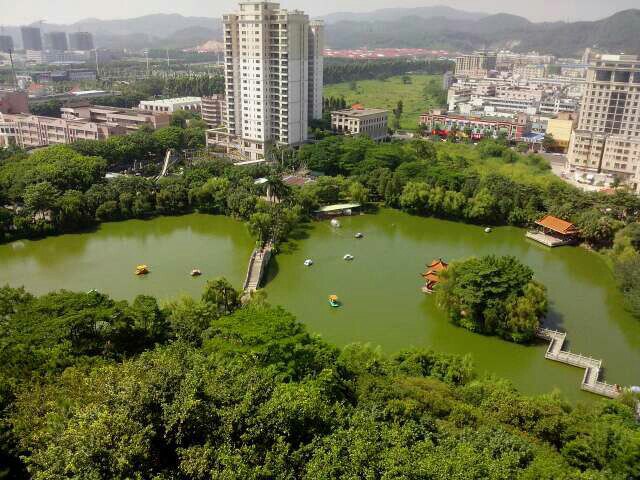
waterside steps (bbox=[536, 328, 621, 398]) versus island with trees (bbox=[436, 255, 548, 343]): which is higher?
island with trees (bbox=[436, 255, 548, 343])

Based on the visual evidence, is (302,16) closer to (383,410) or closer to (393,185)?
(393,185)

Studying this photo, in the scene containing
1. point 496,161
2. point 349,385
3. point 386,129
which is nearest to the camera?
point 349,385

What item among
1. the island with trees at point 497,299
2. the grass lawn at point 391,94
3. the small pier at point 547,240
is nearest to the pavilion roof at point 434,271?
the island with trees at point 497,299

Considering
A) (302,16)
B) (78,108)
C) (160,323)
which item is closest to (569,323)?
(160,323)

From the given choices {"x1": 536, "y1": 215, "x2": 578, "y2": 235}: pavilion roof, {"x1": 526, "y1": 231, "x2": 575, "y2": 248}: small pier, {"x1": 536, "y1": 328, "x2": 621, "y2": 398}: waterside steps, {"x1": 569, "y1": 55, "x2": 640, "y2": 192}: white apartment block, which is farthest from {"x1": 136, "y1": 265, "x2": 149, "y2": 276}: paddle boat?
{"x1": 569, "y1": 55, "x2": 640, "y2": 192}: white apartment block

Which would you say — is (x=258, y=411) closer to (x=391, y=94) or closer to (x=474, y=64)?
(x=391, y=94)

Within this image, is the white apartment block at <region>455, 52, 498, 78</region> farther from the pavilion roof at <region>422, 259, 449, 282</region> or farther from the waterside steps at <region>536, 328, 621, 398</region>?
the waterside steps at <region>536, 328, 621, 398</region>
